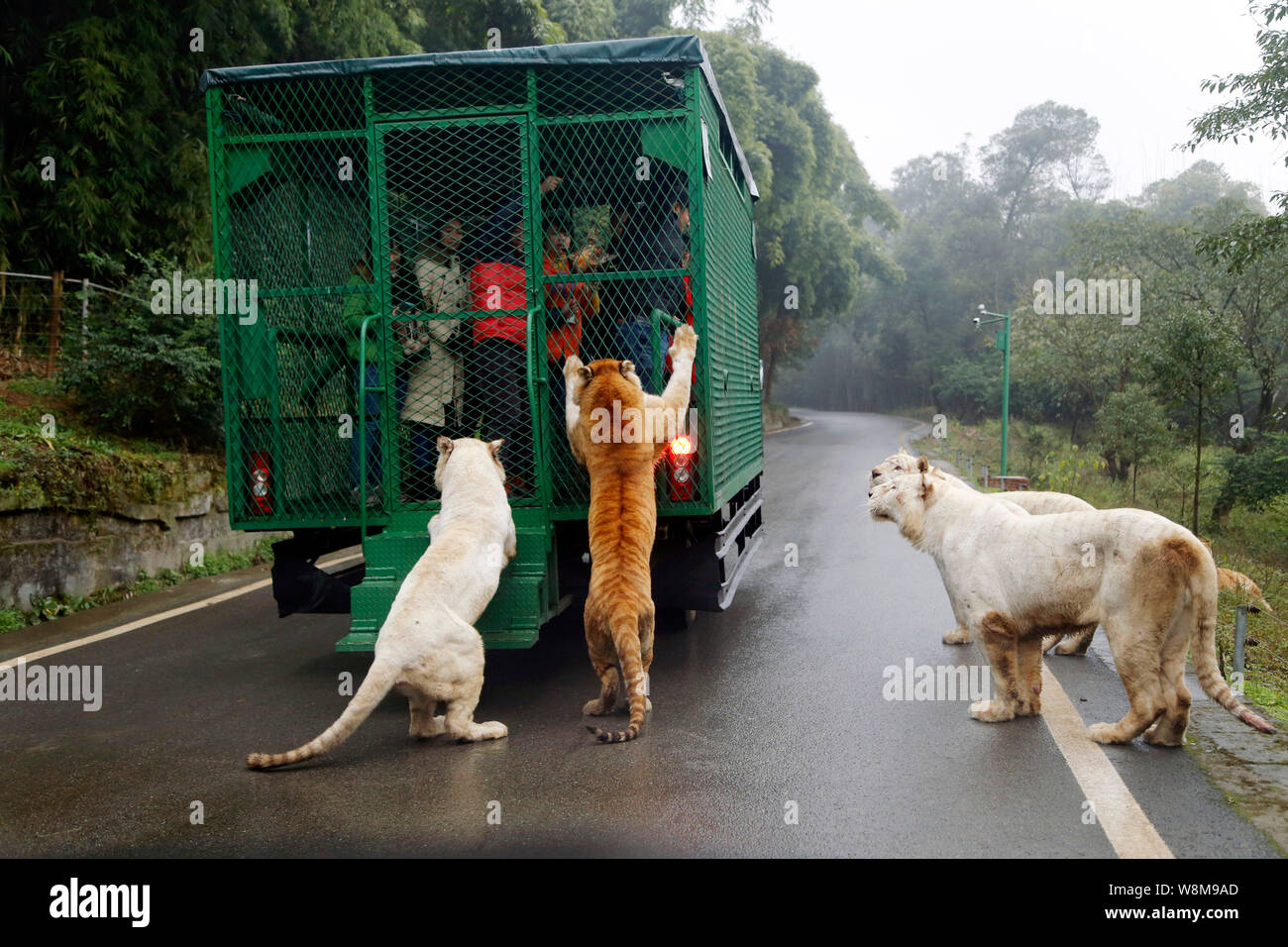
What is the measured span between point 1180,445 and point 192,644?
19328mm

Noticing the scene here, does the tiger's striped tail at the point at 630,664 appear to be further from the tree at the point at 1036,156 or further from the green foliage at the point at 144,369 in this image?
the tree at the point at 1036,156

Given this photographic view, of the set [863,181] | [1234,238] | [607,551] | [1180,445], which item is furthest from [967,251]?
[607,551]

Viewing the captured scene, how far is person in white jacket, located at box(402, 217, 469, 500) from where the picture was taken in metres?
6.05

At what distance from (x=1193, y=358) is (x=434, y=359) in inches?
468

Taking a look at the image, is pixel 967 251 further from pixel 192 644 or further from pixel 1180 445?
pixel 192 644

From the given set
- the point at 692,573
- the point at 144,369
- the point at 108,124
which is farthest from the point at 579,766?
the point at 108,124

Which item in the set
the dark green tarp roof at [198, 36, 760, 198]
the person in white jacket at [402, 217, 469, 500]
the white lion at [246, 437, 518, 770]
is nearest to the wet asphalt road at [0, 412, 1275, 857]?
the white lion at [246, 437, 518, 770]

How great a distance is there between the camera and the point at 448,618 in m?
4.68

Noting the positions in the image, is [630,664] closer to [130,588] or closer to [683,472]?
[683,472]

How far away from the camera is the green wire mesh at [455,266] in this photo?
5762 millimetres

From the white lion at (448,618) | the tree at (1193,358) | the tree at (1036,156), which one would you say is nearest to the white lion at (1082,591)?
the white lion at (448,618)

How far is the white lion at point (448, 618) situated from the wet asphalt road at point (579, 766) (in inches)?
7.5

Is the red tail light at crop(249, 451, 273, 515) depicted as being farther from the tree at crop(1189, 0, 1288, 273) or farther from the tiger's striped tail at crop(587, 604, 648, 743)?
the tree at crop(1189, 0, 1288, 273)

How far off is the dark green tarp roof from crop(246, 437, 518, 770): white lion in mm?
2220
